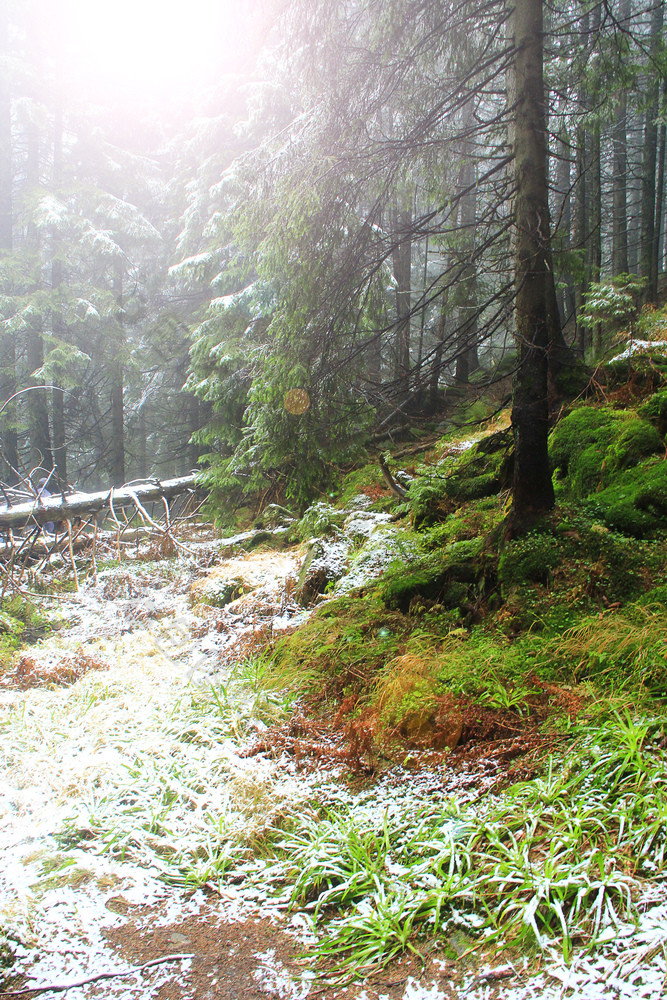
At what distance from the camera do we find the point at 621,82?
5.46 meters

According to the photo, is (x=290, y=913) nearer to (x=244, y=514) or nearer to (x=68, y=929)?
(x=68, y=929)

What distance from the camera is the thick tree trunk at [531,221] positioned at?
4.25m

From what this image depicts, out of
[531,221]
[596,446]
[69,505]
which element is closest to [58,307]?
[69,505]

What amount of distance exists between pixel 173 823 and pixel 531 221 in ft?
15.6

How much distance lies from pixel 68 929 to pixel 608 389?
22.1 ft

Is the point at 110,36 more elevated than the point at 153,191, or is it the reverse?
the point at 110,36

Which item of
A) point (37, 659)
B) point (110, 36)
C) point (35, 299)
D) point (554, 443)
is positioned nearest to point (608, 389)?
point (554, 443)

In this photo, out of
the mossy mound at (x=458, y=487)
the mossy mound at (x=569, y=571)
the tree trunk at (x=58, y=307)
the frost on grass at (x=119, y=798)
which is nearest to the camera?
the frost on grass at (x=119, y=798)

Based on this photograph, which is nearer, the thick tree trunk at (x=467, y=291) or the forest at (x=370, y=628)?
the forest at (x=370, y=628)

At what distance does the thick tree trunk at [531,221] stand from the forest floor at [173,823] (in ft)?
8.81

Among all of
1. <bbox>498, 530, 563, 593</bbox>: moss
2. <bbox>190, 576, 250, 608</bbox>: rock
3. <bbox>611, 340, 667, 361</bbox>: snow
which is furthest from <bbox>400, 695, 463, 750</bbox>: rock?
<bbox>611, 340, 667, 361</bbox>: snow

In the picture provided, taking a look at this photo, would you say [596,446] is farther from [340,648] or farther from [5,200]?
[5,200]

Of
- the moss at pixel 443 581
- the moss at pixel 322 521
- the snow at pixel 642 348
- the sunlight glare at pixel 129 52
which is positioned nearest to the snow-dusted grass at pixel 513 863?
the moss at pixel 443 581

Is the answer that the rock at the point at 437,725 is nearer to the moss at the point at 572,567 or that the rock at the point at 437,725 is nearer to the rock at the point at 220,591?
the moss at the point at 572,567
